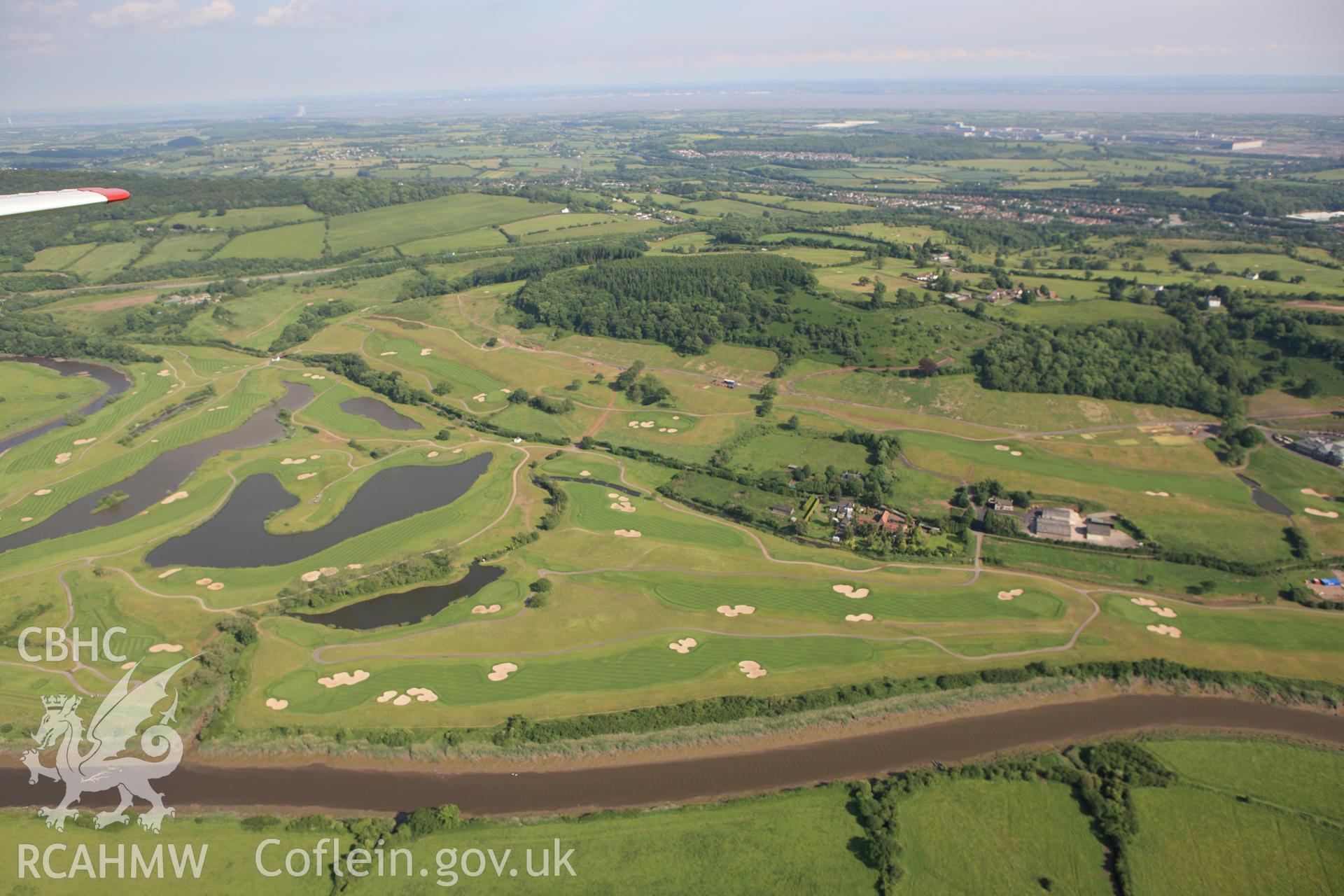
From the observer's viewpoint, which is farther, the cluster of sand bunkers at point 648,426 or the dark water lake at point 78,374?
the dark water lake at point 78,374

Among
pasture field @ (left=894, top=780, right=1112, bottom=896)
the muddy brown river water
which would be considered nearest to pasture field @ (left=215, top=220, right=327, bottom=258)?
the muddy brown river water

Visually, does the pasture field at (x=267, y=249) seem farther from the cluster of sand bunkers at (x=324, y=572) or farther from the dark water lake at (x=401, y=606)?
the dark water lake at (x=401, y=606)

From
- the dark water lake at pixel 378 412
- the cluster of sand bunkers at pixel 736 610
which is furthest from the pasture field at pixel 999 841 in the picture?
the dark water lake at pixel 378 412

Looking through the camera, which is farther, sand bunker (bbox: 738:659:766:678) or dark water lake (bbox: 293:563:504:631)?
dark water lake (bbox: 293:563:504:631)

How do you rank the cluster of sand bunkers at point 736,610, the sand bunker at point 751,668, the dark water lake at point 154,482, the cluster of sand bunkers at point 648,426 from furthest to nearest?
the cluster of sand bunkers at point 648,426
the dark water lake at point 154,482
the cluster of sand bunkers at point 736,610
the sand bunker at point 751,668

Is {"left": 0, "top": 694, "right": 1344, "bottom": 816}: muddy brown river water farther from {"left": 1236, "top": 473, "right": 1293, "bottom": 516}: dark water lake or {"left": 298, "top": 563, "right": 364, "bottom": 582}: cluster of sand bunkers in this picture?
{"left": 1236, "top": 473, "right": 1293, "bottom": 516}: dark water lake

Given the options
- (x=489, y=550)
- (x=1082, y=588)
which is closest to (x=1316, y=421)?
(x=1082, y=588)
